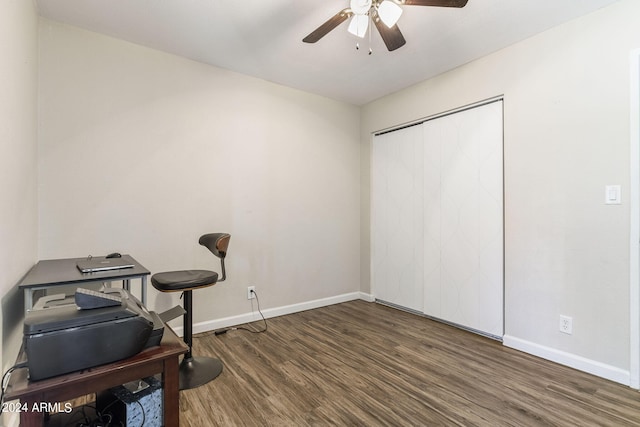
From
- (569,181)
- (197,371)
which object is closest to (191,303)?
(197,371)

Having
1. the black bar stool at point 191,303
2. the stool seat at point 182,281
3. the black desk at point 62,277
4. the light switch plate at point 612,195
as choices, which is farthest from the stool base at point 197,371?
the light switch plate at point 612,195

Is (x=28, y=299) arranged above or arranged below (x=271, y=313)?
above

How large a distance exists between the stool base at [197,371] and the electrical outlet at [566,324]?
246 cm

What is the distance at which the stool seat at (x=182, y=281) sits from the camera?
198cm

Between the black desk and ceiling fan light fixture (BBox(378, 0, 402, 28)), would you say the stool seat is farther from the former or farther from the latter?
ceiling fan light fixture (BBox(378, 0, 402, 28))

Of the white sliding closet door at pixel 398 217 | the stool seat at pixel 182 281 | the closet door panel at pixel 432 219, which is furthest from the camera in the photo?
the white sliding closet door at pixel 398 217

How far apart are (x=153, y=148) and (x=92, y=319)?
1.91 meters

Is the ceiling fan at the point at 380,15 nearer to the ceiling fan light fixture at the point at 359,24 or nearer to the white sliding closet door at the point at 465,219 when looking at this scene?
the ceiling fan light fixture at the point at 359,24

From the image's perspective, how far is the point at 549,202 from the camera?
2.32 meters

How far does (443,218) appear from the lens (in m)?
3.08

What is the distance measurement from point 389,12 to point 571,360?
2618 millimetres

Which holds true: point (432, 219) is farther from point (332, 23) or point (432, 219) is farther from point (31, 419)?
point (31, 419)

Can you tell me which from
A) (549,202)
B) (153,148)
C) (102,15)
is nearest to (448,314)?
(549,202)

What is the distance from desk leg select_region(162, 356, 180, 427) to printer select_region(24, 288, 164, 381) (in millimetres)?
124
